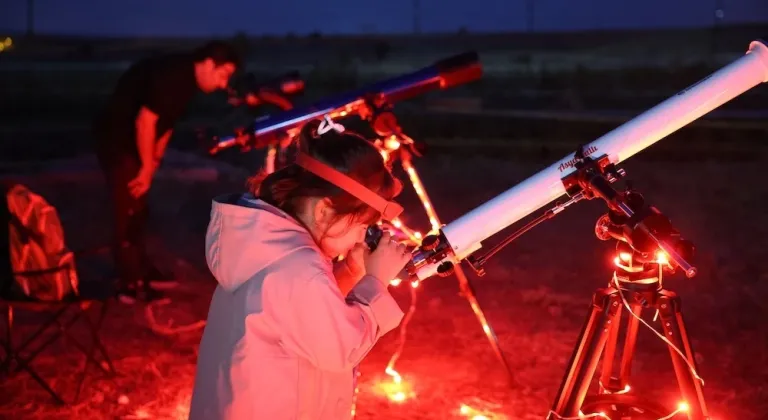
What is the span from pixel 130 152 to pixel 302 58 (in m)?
34.5

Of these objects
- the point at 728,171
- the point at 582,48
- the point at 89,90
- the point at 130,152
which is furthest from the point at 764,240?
the point at 582,48

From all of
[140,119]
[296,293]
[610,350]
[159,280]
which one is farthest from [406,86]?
[159,280]

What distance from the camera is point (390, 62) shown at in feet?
112

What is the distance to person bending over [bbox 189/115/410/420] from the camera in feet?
5.14

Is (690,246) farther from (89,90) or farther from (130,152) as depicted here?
(89,90)

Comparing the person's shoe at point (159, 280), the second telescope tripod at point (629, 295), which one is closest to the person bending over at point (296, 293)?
the second telescope tripod at point (629, 295)

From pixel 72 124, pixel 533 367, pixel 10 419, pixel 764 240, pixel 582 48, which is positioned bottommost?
pixel 10 419

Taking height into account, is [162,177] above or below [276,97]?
above

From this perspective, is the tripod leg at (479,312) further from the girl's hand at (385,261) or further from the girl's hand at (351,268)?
the girl's hand at (385,261)

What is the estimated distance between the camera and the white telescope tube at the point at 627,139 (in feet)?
6.97

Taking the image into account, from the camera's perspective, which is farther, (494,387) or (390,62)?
(390,62)

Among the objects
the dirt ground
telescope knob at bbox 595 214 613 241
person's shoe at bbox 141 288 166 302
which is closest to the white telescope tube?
telescope knob at bbox 595 214 613 241

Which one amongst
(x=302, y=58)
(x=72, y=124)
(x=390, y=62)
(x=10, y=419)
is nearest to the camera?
(x=10, y=419)

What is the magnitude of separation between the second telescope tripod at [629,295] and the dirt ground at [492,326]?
1.06 meters
